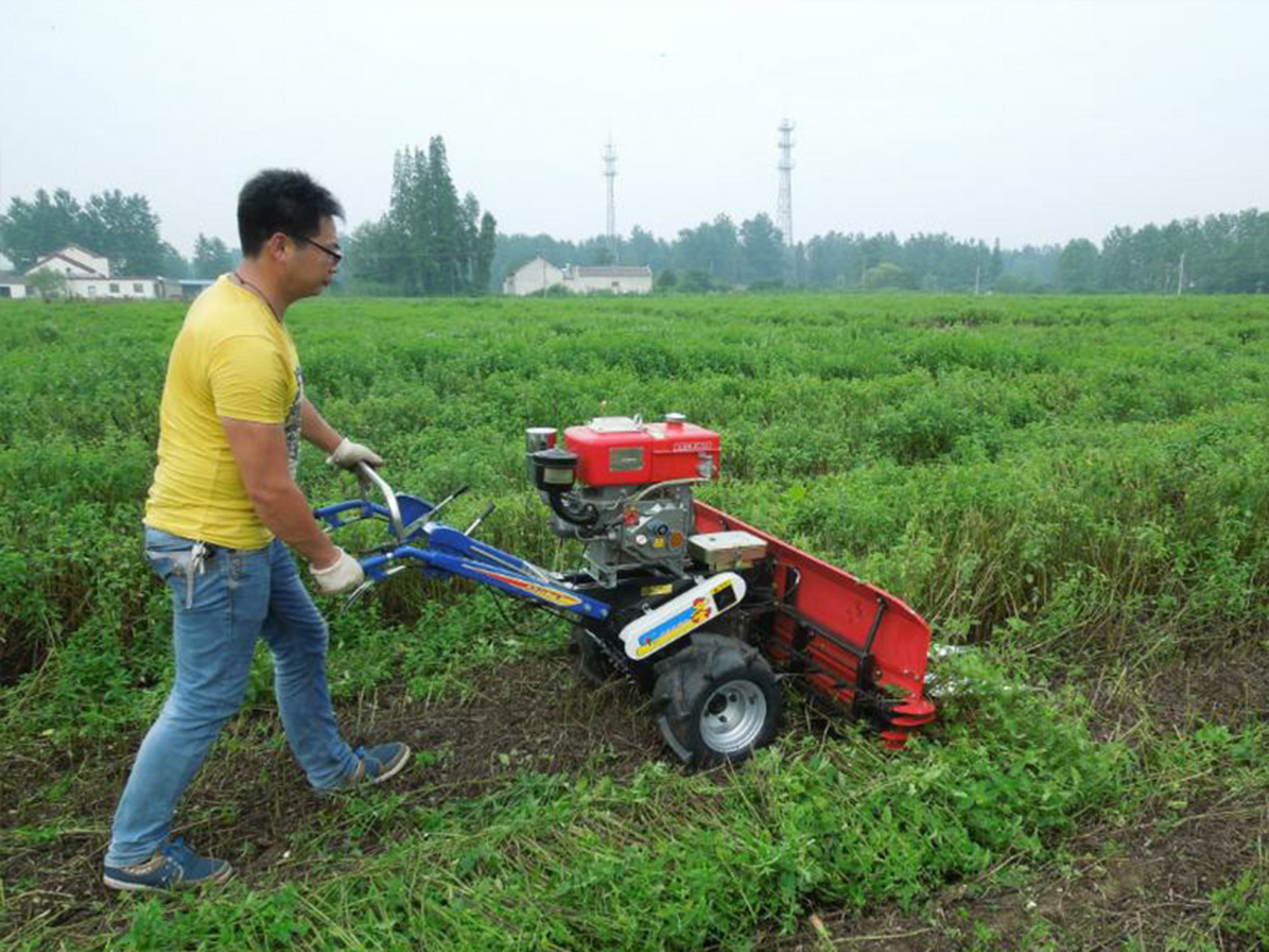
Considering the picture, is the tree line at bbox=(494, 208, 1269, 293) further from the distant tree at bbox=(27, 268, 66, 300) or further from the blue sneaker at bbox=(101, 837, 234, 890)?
the blue sneaker at bbox=(101, 837, 234, 890)

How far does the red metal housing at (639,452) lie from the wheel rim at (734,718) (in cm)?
90

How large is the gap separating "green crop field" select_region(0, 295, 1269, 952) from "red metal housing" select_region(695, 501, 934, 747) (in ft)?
0.47

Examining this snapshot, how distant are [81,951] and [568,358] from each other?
33.8 ft

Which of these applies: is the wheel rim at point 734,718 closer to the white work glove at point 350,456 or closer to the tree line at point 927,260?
the white work glove at point 350,456

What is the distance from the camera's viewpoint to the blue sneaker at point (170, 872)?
2.76 m

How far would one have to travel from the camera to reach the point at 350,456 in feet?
10.8

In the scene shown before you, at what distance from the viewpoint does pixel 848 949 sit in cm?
259

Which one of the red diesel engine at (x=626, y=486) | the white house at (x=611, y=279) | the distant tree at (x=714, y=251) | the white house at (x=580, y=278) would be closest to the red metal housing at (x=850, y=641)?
the red diesel engine at (x=626, y=486)

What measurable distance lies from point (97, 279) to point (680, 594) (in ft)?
270

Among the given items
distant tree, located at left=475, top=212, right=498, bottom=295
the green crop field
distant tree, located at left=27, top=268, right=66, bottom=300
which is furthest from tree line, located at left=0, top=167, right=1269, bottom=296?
the green crop field

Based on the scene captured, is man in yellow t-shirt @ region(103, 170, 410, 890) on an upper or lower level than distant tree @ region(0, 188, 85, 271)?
lower

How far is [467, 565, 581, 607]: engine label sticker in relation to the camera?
322 cm

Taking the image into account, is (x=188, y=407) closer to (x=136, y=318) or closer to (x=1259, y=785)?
(x=1259, y=785)

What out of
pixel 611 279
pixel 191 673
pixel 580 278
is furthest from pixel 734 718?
pixel 580 278
